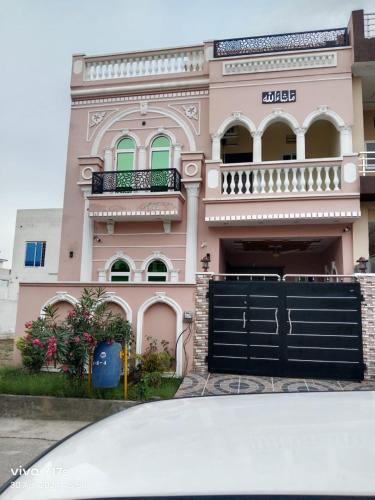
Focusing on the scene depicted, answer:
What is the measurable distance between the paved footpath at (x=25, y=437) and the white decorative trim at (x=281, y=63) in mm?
9254

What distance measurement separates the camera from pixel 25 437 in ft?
16.6

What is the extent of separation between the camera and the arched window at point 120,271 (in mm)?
10836

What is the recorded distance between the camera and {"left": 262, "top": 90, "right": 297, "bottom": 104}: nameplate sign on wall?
1002 cm

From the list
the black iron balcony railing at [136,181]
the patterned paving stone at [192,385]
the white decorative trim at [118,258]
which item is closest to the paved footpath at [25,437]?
the patterned paving stone at [192,385]

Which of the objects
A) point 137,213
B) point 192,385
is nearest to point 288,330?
point 192,385

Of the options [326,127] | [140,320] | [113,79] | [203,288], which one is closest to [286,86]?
[326,127]

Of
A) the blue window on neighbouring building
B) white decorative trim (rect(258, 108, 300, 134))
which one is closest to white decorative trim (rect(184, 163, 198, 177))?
white decorative trim (rect(258, 108, 300, 134))

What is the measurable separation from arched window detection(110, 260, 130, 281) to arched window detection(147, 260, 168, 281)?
0.64 meters

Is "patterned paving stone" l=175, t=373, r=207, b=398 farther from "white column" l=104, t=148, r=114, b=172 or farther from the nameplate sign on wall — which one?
the nameplate sign on wall

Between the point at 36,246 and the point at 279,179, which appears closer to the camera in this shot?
the point at 279,179

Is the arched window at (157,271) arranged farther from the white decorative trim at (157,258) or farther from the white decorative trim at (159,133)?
the white decorative trim at (159,133)

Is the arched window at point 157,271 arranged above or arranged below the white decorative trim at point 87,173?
below

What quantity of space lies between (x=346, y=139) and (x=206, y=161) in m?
3.53

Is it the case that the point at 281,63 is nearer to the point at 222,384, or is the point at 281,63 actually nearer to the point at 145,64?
the point at 145,64
